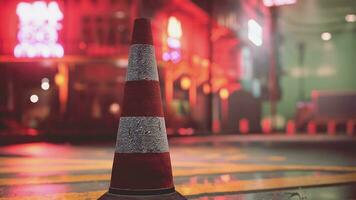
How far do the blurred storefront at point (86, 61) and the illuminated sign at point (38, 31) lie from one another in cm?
4

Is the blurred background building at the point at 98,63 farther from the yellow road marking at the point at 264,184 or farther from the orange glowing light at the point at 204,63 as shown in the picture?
the yellow road marking at the point at 264,184

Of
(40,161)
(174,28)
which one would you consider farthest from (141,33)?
(174,28)

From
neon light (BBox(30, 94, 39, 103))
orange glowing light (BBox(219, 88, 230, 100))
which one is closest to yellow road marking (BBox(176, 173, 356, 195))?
neon light (BBox(30, 94, 39, 103))

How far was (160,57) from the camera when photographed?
26.5m

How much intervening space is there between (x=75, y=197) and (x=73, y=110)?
72.4ft

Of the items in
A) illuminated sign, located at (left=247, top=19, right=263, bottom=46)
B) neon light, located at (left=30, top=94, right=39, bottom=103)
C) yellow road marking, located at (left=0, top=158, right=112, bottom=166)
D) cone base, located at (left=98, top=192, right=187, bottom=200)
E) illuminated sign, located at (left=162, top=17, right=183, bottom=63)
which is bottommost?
yellow road marking, located at (left=0, top=158, right=112, bottom=166)

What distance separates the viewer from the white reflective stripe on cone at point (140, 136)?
15.6ft

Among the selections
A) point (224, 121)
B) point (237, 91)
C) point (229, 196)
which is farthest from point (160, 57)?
point (229, 196)

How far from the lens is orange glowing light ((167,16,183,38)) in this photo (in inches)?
1094

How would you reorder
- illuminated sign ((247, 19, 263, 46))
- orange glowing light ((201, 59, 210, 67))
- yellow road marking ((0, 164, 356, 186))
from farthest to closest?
illuminated sign ((247, 19, 263, 46)), orange glowing light ((201, 59, 210, 67)), yellow road marking ((0, 164, 356, 186))

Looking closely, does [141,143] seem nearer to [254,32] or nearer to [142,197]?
[142,197]

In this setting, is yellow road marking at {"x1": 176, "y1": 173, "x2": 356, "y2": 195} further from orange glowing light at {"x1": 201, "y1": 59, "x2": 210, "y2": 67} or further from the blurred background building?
orange glowing light at {"x1": 201, "y1": 59, "x2": 210, "y2": 67}

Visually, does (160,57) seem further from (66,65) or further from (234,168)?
(234,168)

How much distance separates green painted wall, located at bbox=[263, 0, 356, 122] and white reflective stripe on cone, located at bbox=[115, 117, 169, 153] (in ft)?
162
